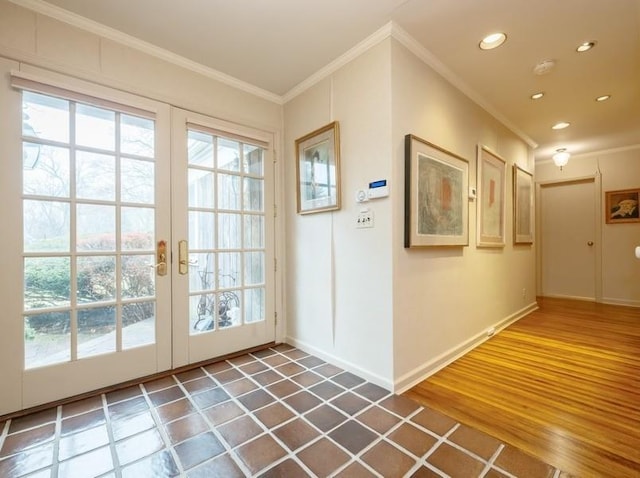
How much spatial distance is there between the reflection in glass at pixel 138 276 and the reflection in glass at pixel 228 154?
3.30 feet

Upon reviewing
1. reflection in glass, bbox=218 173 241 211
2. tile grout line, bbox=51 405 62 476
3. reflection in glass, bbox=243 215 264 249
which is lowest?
tile grout line, bbox=51 405 62 476

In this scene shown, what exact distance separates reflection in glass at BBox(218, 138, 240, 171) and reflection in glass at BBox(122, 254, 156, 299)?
39.6 inches

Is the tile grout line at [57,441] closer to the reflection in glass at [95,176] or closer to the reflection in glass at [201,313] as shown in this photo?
the reflection in glass at [201,313]

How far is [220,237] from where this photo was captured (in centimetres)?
264

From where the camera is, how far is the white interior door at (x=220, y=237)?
2408 millimetres

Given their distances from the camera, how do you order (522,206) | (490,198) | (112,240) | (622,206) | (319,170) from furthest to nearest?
(622,206)
(522,206)
(490,198)
(319,170)
(112,240)

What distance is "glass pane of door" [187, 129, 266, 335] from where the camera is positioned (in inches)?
98.7

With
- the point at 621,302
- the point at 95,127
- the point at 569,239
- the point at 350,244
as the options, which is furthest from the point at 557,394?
the point at 569,239

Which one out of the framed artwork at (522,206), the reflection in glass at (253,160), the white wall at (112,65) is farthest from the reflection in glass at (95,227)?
the framed artwork at (522,206)

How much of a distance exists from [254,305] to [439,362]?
5.70ft

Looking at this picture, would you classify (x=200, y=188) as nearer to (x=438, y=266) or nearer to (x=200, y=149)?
(x=200, y=149)

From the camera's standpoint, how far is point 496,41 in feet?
7.27

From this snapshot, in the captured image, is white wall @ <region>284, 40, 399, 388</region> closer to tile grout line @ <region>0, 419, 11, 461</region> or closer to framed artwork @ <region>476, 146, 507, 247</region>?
framed artwork @ <region>476, 146, 507, 247</region>

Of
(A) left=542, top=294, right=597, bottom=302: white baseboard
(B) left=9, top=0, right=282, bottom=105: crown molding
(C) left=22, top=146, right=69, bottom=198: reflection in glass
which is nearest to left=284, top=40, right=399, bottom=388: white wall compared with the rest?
(B) left=9, top=0, right=282, bottom=105: crown molding
